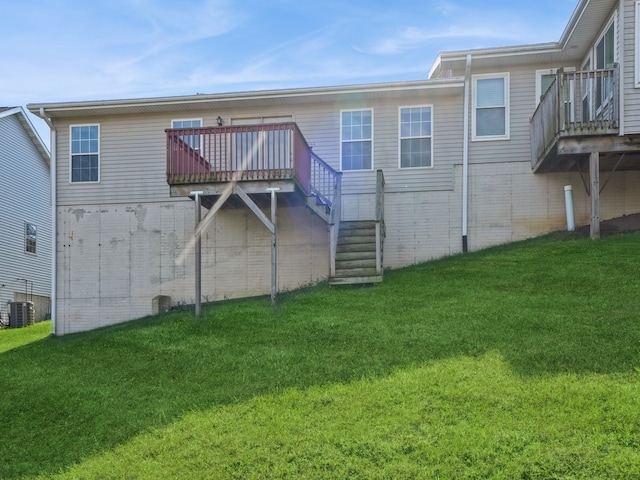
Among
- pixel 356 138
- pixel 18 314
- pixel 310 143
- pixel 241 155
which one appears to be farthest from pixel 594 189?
pixel 18 314

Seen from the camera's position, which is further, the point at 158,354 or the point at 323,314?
the point at 323,314

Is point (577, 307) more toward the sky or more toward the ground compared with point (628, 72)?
more toward the ground

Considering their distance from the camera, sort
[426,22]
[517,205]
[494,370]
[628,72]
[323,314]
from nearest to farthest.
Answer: [494,370]
[323,314]
[426,22]
[628,72]
[517,205]

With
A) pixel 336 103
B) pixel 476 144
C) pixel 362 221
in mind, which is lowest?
pixel 362 221

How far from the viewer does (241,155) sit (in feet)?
40.1

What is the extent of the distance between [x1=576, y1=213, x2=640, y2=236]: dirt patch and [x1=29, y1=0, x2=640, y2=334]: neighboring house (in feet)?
1.00

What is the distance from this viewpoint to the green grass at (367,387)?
5.44m

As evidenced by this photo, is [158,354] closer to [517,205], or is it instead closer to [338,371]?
[338,371]

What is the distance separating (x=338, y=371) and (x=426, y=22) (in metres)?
6.75

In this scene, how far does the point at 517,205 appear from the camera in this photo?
14086mm

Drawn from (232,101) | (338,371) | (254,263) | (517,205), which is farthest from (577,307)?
(232,101)

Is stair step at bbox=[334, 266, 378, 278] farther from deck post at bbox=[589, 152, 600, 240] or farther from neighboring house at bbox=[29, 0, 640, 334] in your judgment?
deck post at bbox=[589, 152, 600, 240]

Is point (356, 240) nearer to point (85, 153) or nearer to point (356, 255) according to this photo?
point (356, 255)

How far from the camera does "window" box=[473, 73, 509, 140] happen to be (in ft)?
47.1
